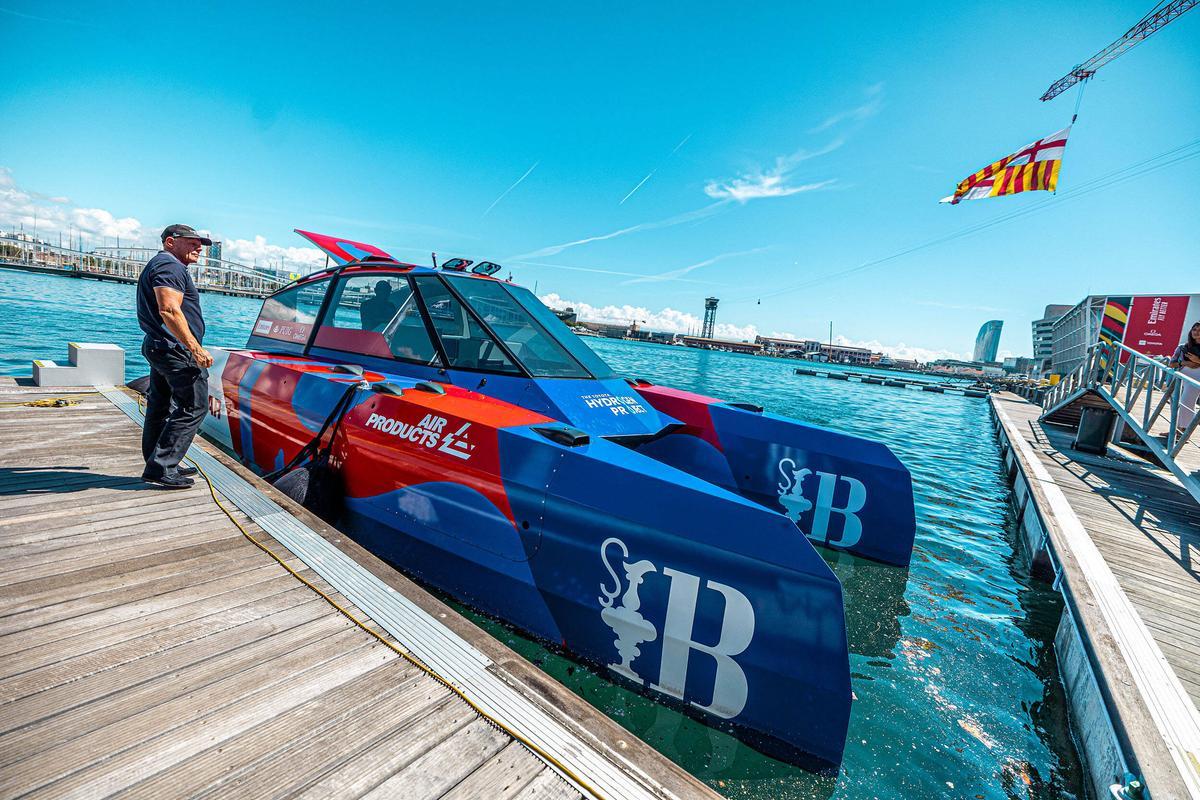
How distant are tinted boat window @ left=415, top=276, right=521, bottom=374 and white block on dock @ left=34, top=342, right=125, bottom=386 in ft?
19.0

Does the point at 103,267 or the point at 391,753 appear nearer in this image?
the point at 391,753

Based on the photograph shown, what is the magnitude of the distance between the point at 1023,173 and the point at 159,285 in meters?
18.2

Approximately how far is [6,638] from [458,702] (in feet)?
6.18

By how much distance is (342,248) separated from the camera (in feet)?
19.3

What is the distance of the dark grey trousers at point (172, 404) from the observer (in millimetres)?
3527

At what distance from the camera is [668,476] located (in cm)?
261

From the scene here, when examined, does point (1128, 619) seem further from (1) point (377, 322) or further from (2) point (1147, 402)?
(1) point (377, 322)

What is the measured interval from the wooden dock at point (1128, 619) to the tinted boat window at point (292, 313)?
21.8 feet

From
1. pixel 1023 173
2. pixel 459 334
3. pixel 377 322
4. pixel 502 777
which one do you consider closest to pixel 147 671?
pixel 502 777

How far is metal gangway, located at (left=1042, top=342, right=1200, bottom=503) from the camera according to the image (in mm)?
5861

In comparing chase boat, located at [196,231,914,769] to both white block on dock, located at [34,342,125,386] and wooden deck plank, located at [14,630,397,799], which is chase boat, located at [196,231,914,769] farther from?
white block on dock, located at [34,342,125,386]

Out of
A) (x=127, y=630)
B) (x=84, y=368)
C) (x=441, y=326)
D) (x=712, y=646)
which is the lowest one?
(x=127, y=630)

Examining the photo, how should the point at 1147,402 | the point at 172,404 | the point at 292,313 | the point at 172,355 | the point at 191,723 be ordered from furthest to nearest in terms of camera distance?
the point at 1147,402 → the point at 292,313 → the point at 172,404 → the point at 172,355 → the point at 191,723

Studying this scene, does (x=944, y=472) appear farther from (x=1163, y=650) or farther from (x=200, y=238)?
(x=200, y=238)
